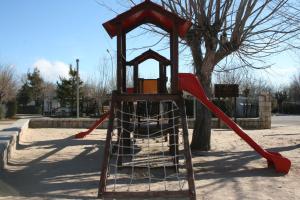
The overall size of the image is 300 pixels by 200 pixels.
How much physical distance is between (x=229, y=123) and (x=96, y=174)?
2.96 m

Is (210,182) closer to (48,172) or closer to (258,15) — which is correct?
(48,172)

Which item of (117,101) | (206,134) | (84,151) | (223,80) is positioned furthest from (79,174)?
(223,80)

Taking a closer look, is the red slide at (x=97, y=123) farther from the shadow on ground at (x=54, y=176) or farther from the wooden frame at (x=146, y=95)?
the wooden frame at (x=146, y=95)

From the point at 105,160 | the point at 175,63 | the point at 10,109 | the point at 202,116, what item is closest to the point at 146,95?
the point at 175,63

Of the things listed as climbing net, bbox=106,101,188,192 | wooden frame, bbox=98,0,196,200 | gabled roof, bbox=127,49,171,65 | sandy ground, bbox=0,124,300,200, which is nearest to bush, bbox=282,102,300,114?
sandy ground, bbox=0,124,300,200

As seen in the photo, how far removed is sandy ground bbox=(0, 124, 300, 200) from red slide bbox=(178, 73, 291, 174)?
8.8 inches

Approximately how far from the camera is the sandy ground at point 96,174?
7973mm

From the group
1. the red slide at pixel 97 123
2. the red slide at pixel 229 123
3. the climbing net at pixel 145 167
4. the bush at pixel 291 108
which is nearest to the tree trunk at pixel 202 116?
the climbing net at pixel 145 167

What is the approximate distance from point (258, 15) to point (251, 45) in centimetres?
114

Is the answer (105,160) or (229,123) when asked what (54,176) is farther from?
(229,123)

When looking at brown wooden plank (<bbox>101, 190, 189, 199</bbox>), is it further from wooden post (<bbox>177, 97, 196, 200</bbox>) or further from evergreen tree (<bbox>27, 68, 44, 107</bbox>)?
evergreen tree (<bbox>27, 68, 44, 107</bbox>)

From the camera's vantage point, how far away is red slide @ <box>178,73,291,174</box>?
10109 mm

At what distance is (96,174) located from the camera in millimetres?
9898

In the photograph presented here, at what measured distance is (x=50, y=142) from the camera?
16.4 metres
